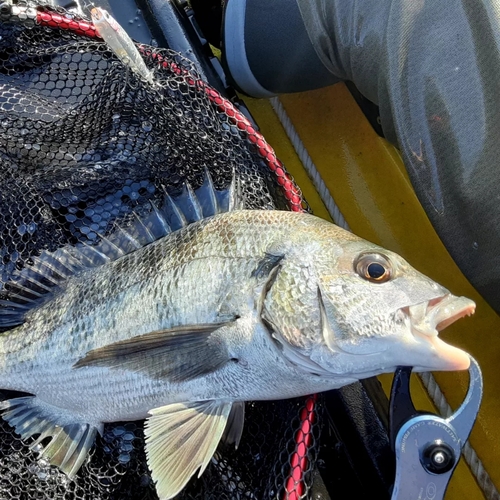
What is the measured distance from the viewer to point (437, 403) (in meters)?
2.29

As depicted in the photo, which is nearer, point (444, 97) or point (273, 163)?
point (444, 97)

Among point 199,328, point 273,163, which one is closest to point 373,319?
point 199,328

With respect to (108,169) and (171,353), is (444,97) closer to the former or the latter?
(171,353)

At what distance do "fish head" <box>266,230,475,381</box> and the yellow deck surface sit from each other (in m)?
1.04

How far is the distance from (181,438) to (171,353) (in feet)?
0.97

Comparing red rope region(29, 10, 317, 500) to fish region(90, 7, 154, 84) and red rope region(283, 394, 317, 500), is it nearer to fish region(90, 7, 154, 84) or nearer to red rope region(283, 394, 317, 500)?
red rope region(283, 394, 317, 500)

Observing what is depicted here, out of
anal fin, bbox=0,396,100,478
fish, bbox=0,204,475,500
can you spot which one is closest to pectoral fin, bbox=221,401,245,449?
fish, bbox=0,204,475,500

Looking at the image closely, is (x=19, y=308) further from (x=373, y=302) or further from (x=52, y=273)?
(x=373, y=302)

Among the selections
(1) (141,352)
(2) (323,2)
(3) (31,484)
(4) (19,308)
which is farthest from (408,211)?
(3) (31,484)

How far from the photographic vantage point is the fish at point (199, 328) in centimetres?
141

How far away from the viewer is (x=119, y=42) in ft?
6.16

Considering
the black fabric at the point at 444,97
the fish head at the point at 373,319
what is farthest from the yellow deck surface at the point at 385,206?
the fish head at the point at 373,319

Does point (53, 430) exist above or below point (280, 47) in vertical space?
below

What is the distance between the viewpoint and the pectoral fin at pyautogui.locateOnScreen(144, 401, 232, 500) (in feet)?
5.31
